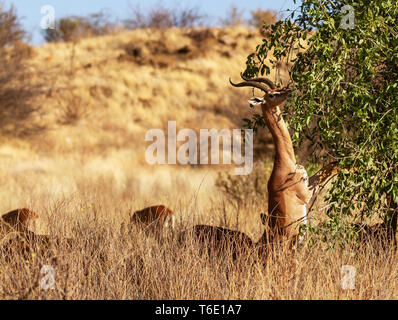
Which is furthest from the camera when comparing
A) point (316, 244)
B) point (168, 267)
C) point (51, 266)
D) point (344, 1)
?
point (344, 1)

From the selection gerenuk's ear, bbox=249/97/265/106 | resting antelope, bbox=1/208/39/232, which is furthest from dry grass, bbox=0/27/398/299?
gerenuk's ear, bbox=249/97/265/106

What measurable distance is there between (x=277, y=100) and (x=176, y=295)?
1775mm

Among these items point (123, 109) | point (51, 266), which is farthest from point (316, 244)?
point (123, 109)

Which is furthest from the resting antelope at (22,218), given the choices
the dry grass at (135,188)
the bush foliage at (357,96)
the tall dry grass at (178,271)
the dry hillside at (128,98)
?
the dry hillside at (128,98)

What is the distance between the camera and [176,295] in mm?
4352

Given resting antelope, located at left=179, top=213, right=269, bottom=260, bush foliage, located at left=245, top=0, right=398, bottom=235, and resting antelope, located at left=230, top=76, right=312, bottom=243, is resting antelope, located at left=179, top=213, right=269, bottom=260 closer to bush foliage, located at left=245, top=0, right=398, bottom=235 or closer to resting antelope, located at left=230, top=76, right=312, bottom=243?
resting antelope, located at left=230, top=76, right=312, bottom=243

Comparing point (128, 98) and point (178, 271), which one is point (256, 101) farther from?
point (128, 98)

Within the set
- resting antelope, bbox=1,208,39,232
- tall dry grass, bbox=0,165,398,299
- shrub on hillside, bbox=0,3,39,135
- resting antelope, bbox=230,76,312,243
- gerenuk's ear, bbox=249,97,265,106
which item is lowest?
tall dry grass, bbox=0,165,398,299

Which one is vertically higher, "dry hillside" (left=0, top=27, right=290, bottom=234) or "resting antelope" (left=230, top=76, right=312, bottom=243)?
"dry hillside" (left=0, top=27, right=290, bottom=234)

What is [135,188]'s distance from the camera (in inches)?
554

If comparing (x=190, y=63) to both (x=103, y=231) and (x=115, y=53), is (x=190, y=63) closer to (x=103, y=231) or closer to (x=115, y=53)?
(x=115, y=53)

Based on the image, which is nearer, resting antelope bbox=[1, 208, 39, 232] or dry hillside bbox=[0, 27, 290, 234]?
resting antelope bbox=[1, 208, 39, 232]

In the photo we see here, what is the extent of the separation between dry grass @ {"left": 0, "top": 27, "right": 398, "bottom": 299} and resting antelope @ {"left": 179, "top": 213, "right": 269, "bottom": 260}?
11cm

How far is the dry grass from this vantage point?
4.41m
